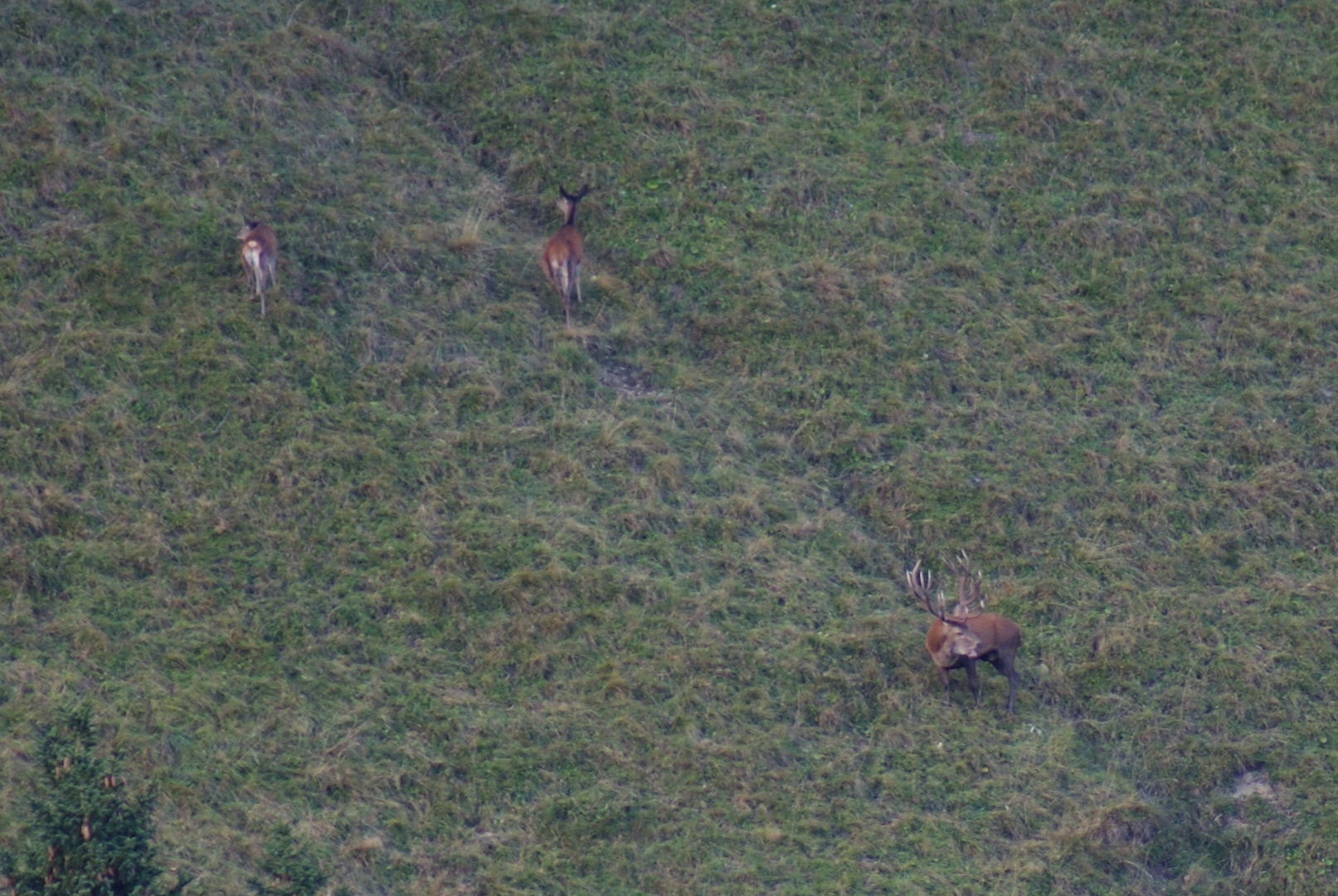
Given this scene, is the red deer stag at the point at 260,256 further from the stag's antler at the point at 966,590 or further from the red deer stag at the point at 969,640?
the stag's antler at the point at 966,590

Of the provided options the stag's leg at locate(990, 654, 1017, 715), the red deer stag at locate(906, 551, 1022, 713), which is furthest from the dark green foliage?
the stag's leg at locate(990, 654, 1017, 715)

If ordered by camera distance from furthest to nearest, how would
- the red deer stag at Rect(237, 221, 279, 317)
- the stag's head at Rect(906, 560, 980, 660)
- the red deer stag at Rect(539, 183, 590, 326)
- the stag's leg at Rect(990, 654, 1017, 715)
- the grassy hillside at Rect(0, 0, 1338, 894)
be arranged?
the red deer stag at Rect(539, 183, 590, 326) → the red deer stag at Rect(237, 221, 279, 317) → the stag's leg at Rect(990, 654, 1017, 715) → the stag's head at Rect(906, 560, 980, 660) → the grassy hillside at Rect(0, 0, 1338, 894)

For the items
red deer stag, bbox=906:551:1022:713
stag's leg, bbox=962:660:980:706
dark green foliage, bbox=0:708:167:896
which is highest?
dark green foliage, bbox=0:708:167:896

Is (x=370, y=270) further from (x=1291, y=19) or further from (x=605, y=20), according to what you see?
(x=1291, y=19)

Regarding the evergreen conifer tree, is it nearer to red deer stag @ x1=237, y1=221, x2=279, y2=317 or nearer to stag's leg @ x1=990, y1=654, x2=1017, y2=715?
stag's leg @ x1=990, y1=654, x2=1017, y2=715

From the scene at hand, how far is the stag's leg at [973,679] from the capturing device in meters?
13.8

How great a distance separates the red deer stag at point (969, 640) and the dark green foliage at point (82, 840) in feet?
24.3

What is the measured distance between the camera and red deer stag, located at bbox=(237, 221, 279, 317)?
53.6ft

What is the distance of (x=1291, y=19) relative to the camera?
2228cm

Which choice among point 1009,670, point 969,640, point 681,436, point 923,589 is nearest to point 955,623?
point 969,640

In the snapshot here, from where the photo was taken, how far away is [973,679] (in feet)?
45.5

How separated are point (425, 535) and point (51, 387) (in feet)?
13.3

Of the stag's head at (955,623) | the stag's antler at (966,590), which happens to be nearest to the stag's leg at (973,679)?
the stag's head at (955,623)

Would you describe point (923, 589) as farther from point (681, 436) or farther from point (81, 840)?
point (81, 840)
